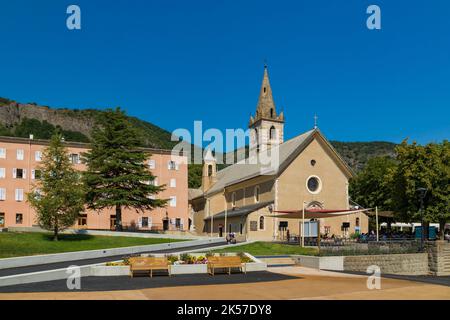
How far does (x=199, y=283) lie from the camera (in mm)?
18297

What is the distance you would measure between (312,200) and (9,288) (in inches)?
1599

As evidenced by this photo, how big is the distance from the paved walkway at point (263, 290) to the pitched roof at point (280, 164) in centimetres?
3254

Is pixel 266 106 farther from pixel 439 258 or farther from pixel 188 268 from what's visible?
pixel 188 268

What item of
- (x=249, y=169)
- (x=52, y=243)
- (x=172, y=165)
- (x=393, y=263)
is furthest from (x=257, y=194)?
(x=393, y=263)

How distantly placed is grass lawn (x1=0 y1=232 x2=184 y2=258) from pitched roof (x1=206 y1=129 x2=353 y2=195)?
52.1ft

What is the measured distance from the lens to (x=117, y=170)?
166 feet

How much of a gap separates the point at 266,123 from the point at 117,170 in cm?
4101

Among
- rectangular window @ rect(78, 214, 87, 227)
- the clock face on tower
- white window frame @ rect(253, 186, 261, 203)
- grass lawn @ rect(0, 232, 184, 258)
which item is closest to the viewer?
grass lawn @ rect(0, 232, 184, 258)

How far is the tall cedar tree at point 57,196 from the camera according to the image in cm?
3903

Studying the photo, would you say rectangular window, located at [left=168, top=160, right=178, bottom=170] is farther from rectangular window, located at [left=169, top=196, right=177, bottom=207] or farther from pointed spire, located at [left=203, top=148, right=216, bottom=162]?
pointed spire, located at [left=203, top=148, right=216, bottom=162]

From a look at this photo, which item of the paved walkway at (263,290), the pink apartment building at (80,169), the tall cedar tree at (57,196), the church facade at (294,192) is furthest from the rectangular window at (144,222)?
the paved walkway at (263,290)

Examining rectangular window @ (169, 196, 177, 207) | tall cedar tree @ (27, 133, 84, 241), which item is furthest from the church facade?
tall cedar tree @ (27, 133, 84, 241)

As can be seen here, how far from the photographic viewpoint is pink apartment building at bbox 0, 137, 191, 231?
187 ft

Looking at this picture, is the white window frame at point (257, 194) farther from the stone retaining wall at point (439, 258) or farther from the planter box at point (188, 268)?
the planter box at point (188, 268)
